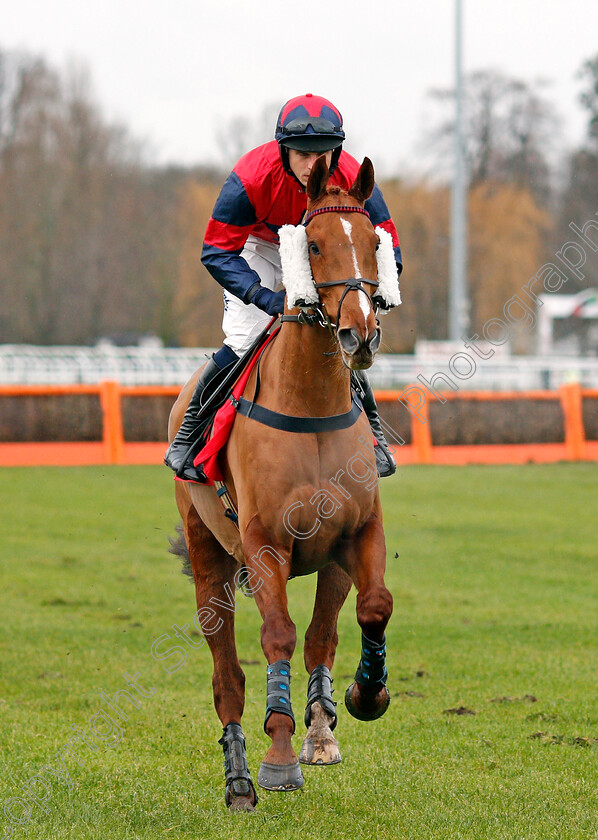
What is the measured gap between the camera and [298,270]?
4199mm

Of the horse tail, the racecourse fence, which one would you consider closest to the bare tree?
the racecourse fence

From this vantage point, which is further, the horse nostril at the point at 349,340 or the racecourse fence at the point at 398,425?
the racecourse fence at the point at 398,425

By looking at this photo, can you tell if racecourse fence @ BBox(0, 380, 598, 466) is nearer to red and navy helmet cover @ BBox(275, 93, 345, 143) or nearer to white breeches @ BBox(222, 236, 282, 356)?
white breeches @ BBox(222, 236, 282, 356)

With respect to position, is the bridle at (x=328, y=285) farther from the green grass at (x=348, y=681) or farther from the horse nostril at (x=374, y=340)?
the green grass at (x=348, y=681)

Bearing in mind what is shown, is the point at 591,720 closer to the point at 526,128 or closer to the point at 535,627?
the point at 535,627

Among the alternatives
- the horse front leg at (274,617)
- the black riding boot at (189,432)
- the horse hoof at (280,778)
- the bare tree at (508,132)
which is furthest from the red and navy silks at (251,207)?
the bare tree at (508,132)

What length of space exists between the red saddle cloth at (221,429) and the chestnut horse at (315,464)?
5 cm

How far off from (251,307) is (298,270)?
1.18 meters

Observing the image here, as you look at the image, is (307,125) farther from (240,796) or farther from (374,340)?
(240,796)

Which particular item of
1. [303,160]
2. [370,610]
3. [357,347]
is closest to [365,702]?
[370,610]

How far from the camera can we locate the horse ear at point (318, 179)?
4.22 metres

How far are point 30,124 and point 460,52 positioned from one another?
745 inches

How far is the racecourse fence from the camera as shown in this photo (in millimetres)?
17438

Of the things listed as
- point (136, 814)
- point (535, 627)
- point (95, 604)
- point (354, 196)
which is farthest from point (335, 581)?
point (95, 604)
